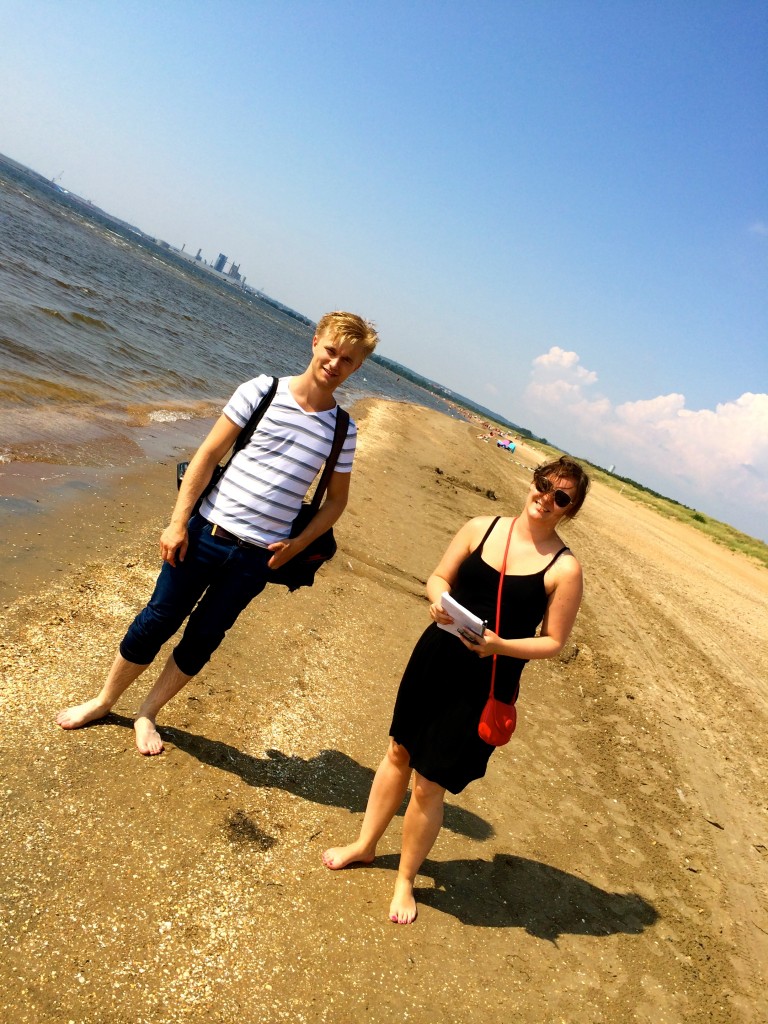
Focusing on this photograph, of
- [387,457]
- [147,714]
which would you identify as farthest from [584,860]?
[387,457]

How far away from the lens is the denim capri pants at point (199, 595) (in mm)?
2922

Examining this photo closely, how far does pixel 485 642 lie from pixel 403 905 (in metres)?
1.28

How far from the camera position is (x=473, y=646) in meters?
2.47

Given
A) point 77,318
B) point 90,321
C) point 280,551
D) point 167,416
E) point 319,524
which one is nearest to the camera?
point 280,551

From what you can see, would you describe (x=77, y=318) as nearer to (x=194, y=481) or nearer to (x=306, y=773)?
(x=194, y=481)

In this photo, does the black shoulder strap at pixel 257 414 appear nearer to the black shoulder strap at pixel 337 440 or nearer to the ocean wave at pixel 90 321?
the black shoulder strap at pixel 337 440

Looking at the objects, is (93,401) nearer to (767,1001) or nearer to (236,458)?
(236,458)

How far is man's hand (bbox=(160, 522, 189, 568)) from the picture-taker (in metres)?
2.83

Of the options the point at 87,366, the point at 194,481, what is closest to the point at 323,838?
the point at 194,481

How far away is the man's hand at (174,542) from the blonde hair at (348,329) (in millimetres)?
1026

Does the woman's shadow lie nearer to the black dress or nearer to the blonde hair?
the black dress

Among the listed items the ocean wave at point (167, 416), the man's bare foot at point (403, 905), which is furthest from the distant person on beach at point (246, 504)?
the ocean wave at point (167, 416)

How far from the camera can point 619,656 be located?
23.2 ft

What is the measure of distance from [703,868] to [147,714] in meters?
3.40
